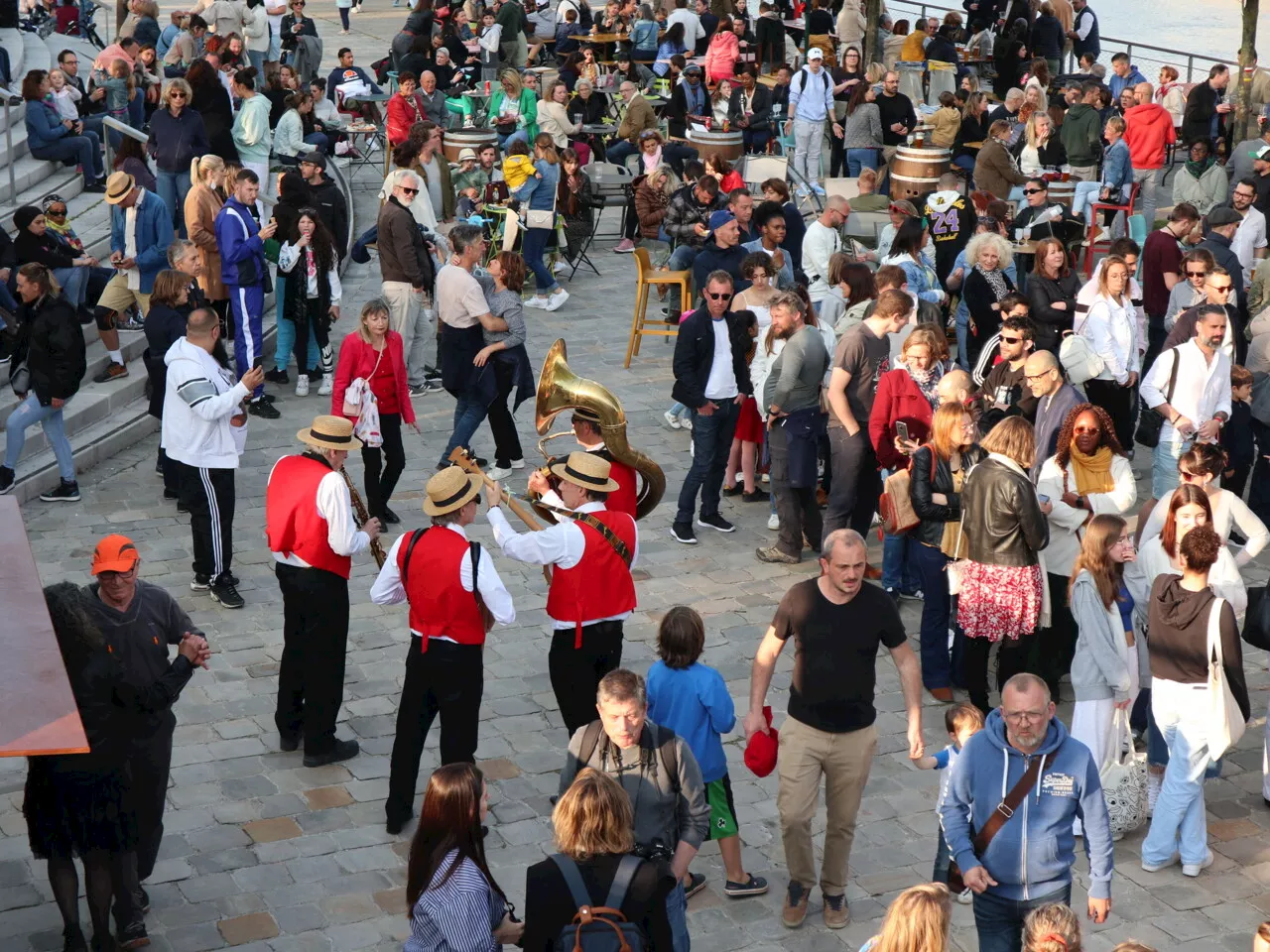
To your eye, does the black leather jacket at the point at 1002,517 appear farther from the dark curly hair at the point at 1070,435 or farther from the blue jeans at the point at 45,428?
the blue jeans at the point at 45,428

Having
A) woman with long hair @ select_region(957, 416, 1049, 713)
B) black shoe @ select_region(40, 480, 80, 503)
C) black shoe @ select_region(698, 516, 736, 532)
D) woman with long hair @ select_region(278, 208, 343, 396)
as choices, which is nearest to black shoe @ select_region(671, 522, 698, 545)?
black shoe @ select_region(698, 516, 736, 532)

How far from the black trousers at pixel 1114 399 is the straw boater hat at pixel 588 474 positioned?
522cm

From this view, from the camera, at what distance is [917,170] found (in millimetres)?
18156

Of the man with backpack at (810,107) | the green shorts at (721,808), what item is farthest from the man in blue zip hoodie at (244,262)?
the man with backpack at (810,107)

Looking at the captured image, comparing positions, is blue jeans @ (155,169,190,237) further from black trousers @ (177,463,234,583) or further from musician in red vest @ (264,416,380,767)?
musician in red vest @ (264,416,380,767)

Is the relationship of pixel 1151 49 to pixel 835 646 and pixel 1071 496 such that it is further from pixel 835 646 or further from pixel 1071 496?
pixel 835 646

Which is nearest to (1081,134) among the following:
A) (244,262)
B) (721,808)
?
(244,262)

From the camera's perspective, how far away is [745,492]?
37.7 ft

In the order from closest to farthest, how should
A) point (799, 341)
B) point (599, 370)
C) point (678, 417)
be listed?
point (799, 341) → point (678, 417) → point (599, 370)

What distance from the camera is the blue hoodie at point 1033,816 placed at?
5.67 meters

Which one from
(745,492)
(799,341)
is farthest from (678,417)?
(799,341)

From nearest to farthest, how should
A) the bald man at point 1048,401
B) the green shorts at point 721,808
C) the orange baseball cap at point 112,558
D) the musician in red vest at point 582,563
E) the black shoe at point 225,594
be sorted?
the orange baseball cap at point 112,558
the green shorts at point 721,808
the musician in red vest at point 582,563
the bald man at point 1048,401
the black shoe at point 225,594

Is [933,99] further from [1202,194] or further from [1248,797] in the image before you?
[1248,797]

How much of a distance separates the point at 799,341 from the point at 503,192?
672cm
